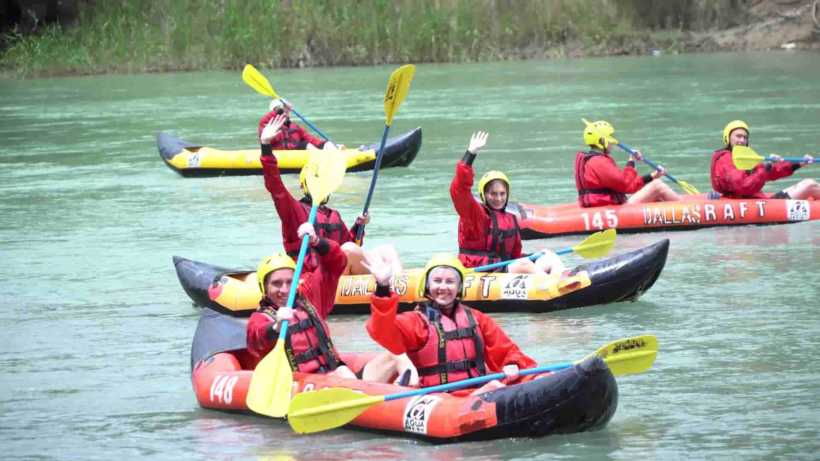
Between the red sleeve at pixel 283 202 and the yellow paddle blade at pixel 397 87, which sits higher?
the yellow paddle blade at pixel 397 87

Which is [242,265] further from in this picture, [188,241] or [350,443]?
[350,443]

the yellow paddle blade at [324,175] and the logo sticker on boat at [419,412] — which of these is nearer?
the logo sticker on boat at [419,412]

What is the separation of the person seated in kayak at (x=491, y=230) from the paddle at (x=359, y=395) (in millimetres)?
2604

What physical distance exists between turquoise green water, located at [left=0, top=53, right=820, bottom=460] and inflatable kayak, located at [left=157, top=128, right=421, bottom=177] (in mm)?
152

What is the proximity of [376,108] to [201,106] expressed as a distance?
121 inches

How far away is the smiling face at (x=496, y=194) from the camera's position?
8.87 meters

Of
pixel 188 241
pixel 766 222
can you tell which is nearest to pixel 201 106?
pixel 188 241

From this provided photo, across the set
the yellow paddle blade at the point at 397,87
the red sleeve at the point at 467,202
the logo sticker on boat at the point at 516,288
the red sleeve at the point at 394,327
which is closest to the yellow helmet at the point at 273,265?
the red sleeve at the point at 394,327

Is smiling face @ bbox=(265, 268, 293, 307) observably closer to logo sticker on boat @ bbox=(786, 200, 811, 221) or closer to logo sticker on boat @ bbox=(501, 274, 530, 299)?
logo sticker on boat @ bbox=(501, 274, 530, 299)

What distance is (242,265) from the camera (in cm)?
1091

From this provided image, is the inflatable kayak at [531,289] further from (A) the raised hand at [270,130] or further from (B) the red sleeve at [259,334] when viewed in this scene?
(B) the red sleeve at [259,334]

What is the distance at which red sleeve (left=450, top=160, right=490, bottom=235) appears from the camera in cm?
861

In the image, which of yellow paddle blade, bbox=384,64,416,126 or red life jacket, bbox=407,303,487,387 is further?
yellow paddle blade, bbox=384,64,416,126

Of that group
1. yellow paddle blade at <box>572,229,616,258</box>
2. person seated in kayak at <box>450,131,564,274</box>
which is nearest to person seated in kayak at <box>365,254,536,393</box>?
person seated in kayak at <box>450,131,564,274</box>
